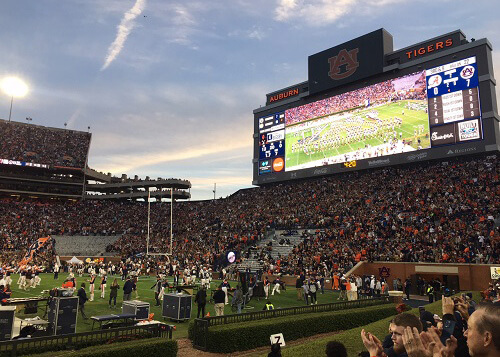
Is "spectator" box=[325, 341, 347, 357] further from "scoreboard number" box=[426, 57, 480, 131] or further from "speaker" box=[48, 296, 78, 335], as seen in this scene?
"scoreboard number" box=[426, 57, 480, 131]

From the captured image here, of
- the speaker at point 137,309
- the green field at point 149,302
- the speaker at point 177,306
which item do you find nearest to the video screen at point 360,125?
the green field at point 149,302

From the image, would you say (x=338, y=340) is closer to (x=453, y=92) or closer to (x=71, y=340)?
(x=71, y=340)

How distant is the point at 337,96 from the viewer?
165 feet

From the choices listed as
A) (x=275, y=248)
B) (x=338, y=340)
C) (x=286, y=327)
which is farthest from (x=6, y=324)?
(x=275, y=248)

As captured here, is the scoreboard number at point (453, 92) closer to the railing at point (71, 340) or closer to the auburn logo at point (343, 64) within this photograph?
the auburn logo at point (343, 64)

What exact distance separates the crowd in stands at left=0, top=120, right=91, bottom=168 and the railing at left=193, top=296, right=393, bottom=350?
7115cm

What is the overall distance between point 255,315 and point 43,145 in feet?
247

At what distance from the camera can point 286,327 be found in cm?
1530

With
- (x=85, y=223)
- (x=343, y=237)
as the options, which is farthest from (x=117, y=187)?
(x=343, y=237)

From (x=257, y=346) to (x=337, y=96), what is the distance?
135ft

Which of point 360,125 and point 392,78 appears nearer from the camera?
point 392,78

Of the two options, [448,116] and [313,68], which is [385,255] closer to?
[448,116]

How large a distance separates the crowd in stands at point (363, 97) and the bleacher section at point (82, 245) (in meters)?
34.0

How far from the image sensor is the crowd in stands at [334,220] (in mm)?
32375
